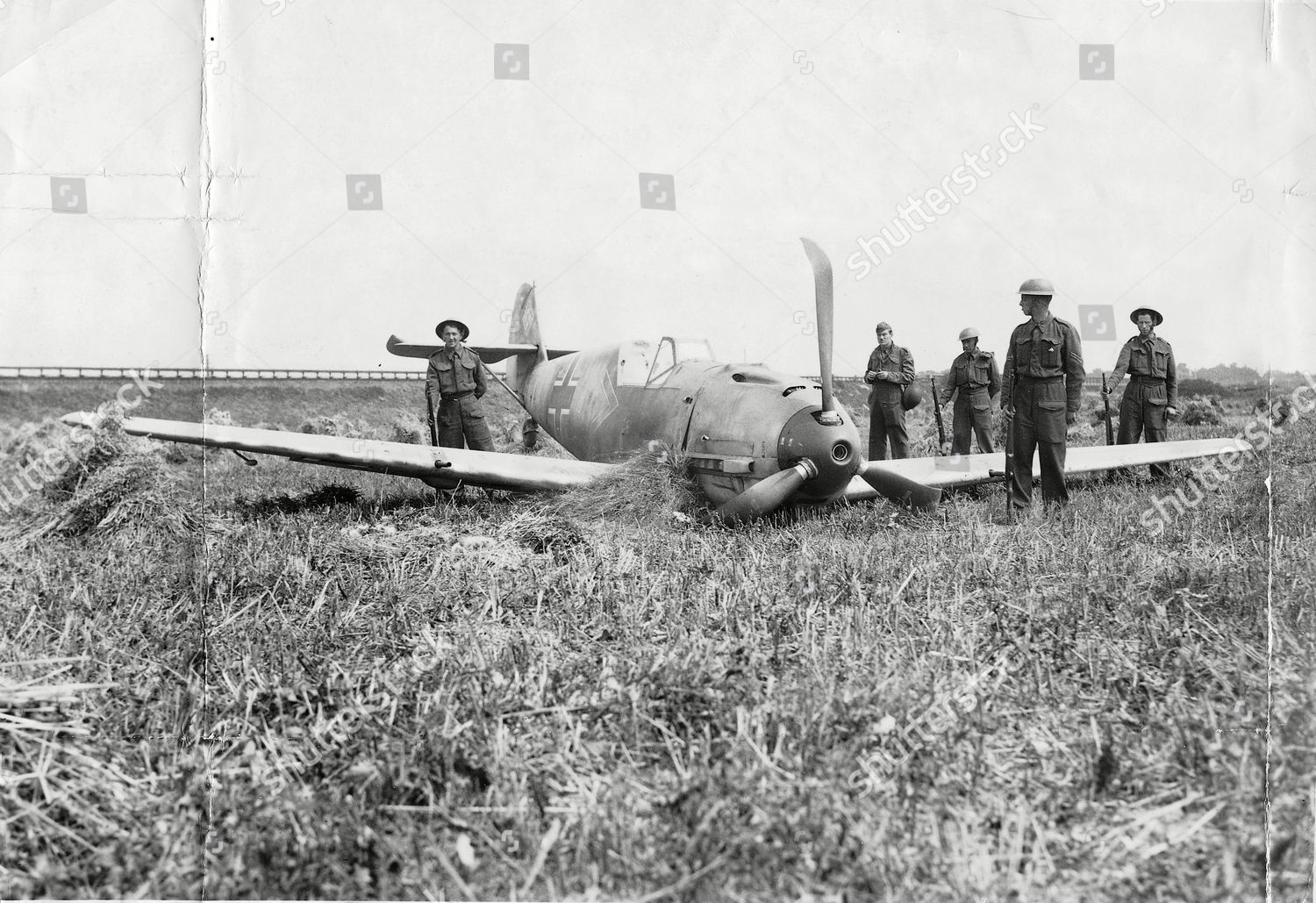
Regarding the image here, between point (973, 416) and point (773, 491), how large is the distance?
19.7 feet

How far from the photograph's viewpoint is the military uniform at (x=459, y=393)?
1038 cm

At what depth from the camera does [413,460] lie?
309 inches

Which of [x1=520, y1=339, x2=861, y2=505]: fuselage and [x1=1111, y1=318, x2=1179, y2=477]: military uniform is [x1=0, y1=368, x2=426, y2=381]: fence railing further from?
[x1=1111, y1=318, x2=1179, y2=477]: military uniform

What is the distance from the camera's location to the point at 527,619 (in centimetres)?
427

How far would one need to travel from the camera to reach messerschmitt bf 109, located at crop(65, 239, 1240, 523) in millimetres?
6953

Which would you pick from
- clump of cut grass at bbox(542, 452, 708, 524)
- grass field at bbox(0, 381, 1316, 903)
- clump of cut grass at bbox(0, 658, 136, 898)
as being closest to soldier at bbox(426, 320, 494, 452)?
clump of cut grass at bbox(542, 452, 708, 524)

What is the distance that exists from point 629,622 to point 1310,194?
394 cm

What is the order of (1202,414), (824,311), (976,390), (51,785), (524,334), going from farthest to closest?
1. (1202,414)
2. (524,334)
3. (976,390)
4. (824,311)
5. (51,785)

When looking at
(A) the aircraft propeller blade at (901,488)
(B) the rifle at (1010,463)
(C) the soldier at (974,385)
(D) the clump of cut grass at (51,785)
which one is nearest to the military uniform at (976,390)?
(C) the soldier at (974,385)

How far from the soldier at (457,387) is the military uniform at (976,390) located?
20.4ft

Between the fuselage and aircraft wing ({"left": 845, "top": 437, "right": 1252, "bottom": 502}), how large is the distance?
0.90 metres

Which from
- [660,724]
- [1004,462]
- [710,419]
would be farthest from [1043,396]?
[660,724]

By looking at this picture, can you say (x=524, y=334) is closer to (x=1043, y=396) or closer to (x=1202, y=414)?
(x=1043, y=396)

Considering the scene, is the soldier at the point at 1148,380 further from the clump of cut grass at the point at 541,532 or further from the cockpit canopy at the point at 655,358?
the clump of cut grass at the point at 541,532
